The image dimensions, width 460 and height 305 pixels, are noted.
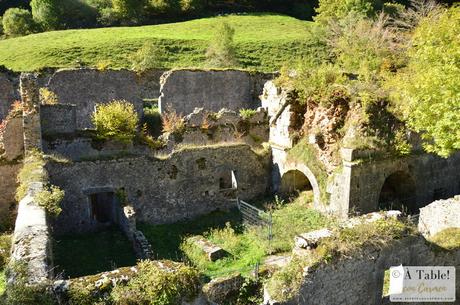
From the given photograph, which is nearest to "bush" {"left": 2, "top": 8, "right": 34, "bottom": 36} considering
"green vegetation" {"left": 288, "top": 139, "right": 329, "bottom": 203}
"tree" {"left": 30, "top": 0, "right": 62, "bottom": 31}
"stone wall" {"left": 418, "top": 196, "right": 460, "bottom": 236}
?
"tree" {"left": 30, "top": 0, "right": 62, "bottom": 31}

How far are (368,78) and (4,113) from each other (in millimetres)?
16063

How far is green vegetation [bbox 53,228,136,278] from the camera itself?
1249 cm

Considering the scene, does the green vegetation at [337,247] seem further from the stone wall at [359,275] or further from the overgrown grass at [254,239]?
the overgrown grass at [254,239]

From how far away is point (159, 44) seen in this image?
126ft

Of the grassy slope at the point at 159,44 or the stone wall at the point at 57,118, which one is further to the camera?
the grassy slope at the point at 159,44

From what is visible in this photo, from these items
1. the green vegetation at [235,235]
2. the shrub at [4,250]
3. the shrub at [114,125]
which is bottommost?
the green vegetation at [235,235]

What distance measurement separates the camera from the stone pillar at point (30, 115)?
14.6 metres

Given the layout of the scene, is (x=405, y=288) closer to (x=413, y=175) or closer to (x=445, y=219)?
(x=445, y=219)

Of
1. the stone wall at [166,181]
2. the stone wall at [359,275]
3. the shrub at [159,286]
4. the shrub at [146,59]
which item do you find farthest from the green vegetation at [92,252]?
the shrub at [146,59]

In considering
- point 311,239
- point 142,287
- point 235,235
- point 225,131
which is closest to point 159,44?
point 225,131

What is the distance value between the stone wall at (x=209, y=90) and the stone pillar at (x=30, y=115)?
34.2ft

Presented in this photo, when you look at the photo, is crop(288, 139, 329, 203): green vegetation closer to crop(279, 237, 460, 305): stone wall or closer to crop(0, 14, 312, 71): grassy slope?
crop(279, 237, 460, 305): stone wall

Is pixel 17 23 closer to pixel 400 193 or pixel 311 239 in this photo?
pixel 400 193

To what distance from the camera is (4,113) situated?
21.7 metres
